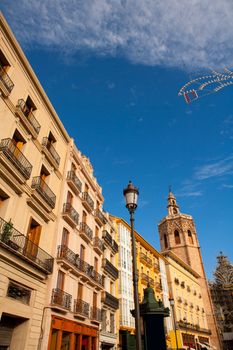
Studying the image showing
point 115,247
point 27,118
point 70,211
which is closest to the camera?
point 27,118

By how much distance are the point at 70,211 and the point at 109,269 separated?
10006 millimetres

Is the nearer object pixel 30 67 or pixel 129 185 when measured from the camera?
pixel 129 185

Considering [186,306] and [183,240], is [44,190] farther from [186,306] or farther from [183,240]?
[183,240]

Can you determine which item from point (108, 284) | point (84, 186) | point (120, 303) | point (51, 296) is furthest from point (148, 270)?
point (51, 296)

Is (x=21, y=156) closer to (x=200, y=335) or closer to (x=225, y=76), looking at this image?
(x=225, y=76)

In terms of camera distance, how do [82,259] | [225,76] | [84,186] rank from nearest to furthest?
[225,76] < [82,259] < [84,186]

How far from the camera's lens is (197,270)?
59656 mm

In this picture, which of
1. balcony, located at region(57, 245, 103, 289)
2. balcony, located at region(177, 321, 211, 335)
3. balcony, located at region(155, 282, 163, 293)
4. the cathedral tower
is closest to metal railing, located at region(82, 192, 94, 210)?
balcony, located at region(57, 245, 103, 289)

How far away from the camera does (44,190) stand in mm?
15570

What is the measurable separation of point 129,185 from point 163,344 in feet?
14.4

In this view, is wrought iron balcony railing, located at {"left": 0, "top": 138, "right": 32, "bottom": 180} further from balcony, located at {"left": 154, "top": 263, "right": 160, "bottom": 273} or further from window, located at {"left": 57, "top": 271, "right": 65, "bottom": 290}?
balcony, located at {"left": 154, "top": 263, "right": 160, "bottom": 273}

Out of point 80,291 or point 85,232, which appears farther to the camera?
point 85,232

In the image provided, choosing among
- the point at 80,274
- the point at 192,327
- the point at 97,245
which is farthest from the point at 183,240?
the point at 80,274

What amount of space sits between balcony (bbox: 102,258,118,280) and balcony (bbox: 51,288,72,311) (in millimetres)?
8176
